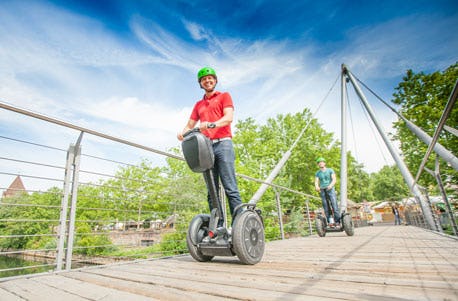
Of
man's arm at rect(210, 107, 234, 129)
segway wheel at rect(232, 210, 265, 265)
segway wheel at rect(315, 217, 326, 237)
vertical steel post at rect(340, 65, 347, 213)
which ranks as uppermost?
vertical steel post at rect(340, 65, 347, 213)

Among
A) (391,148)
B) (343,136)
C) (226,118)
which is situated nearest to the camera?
(226,118)

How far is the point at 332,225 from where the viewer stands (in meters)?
4.38

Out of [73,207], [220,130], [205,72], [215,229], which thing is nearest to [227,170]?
[220,130]

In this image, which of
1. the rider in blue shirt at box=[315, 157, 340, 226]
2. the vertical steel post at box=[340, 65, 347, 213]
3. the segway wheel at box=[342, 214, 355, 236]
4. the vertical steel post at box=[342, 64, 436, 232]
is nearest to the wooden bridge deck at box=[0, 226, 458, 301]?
the segway wheel at box=[342, 214, 355, 236]

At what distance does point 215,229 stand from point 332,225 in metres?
3.39

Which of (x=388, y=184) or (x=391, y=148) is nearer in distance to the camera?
(x=391, y=148)

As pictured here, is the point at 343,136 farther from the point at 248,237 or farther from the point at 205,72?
the point at 248,237

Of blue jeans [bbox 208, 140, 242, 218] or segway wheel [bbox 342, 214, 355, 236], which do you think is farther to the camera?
segway wheel [bbox 342, 214, 355, 236]

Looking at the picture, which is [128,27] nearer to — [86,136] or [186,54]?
[186,54]

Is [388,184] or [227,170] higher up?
[388,184]

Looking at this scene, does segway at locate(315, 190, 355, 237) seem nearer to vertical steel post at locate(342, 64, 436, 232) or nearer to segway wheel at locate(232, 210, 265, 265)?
vertical steel post at locate(342, 64, 436, 232)

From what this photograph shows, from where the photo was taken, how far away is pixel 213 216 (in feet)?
6.15

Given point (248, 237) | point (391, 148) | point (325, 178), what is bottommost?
point (248, 237)

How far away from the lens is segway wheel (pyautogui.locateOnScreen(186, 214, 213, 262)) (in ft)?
6.24
